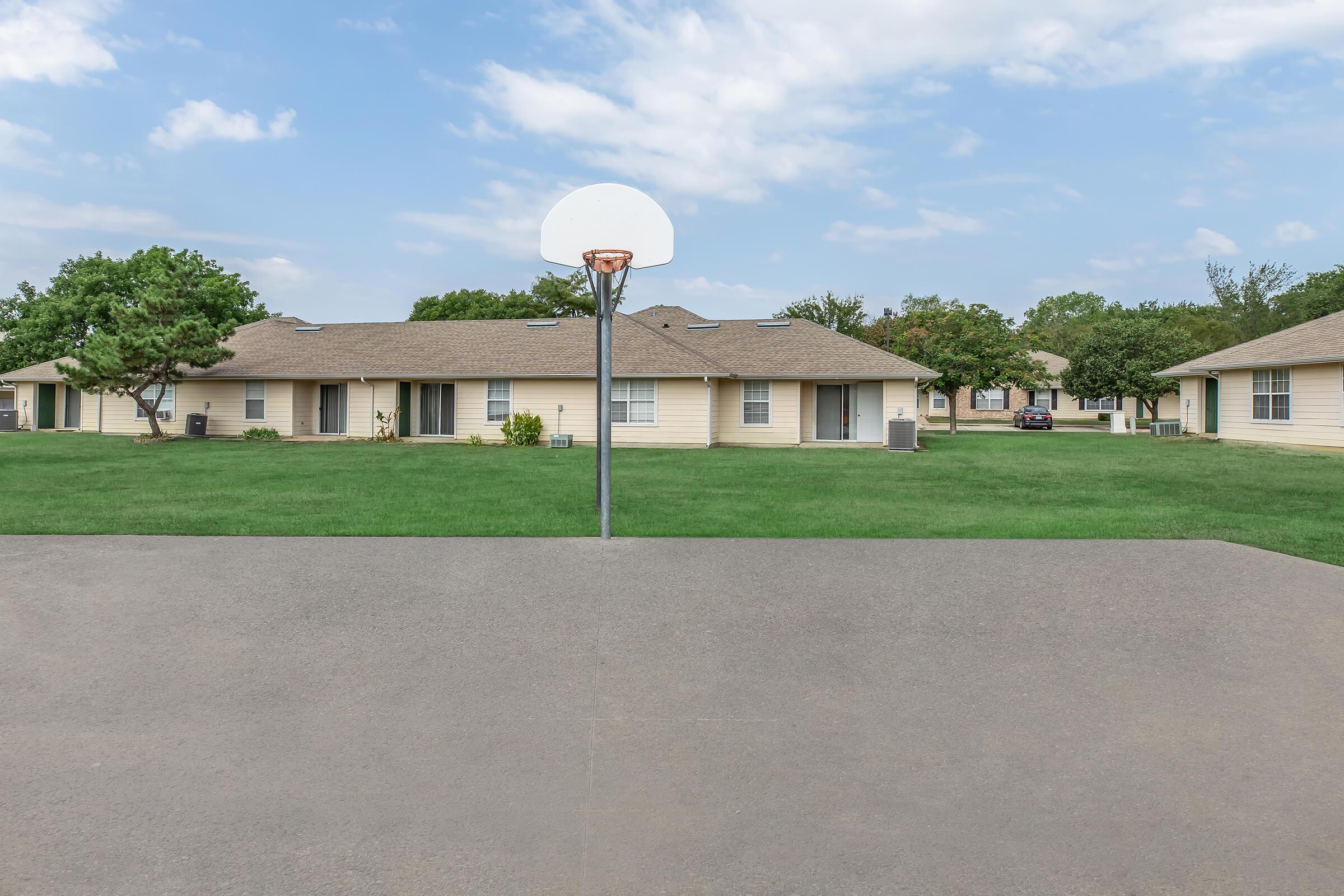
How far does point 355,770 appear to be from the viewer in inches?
153

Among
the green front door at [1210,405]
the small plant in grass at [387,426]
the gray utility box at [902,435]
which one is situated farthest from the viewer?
the green front door at [1210,405]

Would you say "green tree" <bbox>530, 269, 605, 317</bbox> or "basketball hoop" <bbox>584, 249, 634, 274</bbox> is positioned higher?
"green tree" <bbox>530, 269, 605, 317</bbox>

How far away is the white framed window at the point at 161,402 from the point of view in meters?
30.3

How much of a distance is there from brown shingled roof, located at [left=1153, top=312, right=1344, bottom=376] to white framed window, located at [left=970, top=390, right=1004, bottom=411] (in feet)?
94.7

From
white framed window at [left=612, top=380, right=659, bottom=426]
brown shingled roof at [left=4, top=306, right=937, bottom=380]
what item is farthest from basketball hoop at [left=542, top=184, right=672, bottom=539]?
white framed window at [left=612, top=380, right=659, bottom=426]

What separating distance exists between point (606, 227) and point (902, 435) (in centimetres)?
1692

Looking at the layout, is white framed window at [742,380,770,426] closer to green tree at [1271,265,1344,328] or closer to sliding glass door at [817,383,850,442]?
sliding glass door at [817,383,850,442]

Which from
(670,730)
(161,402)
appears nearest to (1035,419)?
(161,402)

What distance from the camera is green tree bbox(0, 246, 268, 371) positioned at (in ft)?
153

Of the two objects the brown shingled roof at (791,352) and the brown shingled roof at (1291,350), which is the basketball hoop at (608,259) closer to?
the brown shingled roof at (791,352)

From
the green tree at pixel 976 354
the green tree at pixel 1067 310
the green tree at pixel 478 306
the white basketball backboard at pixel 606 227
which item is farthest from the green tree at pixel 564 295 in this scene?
the green tree at pixel 1067 310

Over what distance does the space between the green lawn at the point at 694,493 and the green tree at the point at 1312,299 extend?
42716mm

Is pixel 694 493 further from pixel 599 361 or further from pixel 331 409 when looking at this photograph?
pixel 331 409

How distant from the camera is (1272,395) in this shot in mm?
27328
